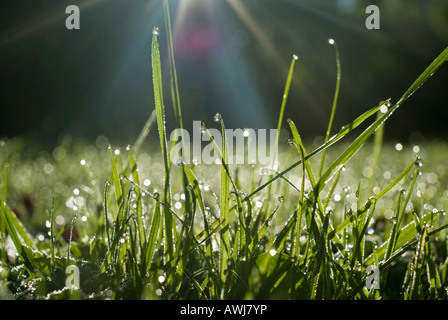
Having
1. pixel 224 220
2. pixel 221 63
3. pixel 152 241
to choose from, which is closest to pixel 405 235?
pixel 224 220

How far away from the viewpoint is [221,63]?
335 inches

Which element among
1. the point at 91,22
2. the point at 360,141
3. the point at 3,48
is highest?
the point at 91,22

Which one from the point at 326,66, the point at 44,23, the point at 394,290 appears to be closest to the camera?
the point at 394,290

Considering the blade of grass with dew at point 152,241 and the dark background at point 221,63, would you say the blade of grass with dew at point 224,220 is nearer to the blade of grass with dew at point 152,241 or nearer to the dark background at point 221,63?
the blade of grass with dew at point 152,241

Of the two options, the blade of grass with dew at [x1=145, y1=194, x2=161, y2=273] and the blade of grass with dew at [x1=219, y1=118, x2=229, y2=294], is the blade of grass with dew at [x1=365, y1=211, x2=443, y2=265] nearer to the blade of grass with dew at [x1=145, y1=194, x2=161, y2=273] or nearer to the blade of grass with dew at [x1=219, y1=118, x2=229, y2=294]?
→ the blade of grass with dew at [x1=219, y1=118, x2=229, y2=294]

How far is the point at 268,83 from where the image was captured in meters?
8.93

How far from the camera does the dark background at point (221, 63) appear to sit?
6.85 m

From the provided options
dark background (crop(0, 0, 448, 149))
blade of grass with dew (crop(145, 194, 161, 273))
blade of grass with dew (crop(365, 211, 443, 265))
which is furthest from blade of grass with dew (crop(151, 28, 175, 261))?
dark background (crop(0, 0, 448, 149))

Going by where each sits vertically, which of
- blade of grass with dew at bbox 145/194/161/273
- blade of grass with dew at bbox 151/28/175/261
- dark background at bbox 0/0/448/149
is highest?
dark background at bbox 0/0/448/149

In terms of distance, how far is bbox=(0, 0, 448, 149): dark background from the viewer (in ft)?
22.5
